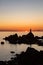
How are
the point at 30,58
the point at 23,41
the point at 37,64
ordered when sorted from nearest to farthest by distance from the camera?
the point at 37,64 → the point at 30,58 → the point at 23,41

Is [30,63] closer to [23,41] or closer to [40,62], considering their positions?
[40,62]

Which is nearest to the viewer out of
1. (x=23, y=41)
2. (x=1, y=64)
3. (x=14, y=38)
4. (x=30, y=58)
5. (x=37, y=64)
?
(x=37, y=64)

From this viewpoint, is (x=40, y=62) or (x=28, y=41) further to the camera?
(x=28, y=41)

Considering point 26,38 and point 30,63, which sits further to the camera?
point 26,38

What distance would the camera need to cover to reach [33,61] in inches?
1195

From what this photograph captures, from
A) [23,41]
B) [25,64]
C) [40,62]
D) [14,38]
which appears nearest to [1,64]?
[25,64]

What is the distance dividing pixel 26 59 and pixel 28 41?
90037mm

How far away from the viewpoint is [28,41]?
396 feet

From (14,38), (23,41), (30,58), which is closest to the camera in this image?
(30,58)

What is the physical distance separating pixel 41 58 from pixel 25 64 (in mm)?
3505

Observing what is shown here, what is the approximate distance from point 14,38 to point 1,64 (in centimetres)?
9110

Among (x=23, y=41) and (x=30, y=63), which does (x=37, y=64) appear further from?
(x=23, y=41)

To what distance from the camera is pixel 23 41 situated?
393 feet

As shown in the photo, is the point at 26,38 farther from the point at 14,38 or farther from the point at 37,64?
the point at 37,64
